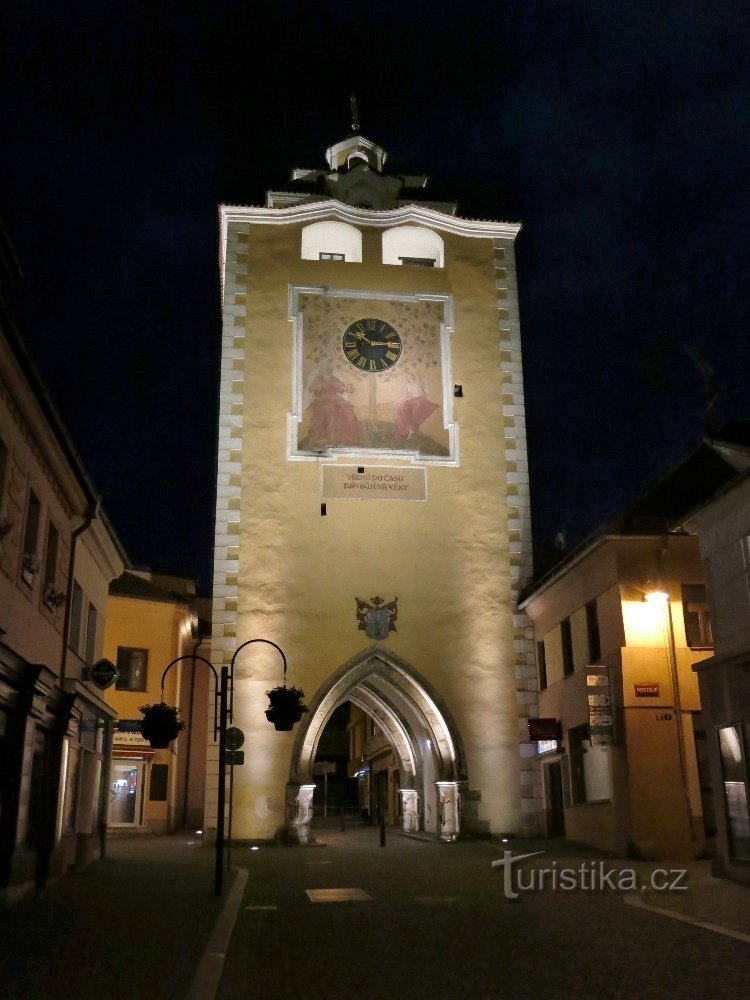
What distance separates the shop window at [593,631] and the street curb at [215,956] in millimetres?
11919

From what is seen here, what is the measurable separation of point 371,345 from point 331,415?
2663 millimetres

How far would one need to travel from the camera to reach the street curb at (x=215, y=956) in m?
7.49

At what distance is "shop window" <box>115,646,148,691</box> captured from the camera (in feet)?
115

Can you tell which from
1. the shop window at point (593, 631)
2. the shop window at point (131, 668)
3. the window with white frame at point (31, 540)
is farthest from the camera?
the shop window at point (131, 668)

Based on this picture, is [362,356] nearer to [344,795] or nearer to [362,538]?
[362,538]

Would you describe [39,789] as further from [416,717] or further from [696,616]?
[416,717]

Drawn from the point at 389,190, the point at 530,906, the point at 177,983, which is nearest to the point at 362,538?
the point at 389,190

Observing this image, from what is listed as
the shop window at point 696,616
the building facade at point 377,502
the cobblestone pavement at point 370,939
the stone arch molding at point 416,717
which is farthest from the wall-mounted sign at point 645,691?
the stone arch molding at point 416,717

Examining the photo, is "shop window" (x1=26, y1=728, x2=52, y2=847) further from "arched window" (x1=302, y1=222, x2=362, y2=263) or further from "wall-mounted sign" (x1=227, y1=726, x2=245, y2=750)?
"arched window" (x1=302, y1=222, x2=362, y2=263)

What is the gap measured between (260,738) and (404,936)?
644 inches

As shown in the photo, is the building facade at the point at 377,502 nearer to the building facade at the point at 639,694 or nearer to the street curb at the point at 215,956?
the building facade at the point at 639,694

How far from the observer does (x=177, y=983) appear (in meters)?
7.98

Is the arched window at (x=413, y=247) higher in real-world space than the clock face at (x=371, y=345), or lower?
higher

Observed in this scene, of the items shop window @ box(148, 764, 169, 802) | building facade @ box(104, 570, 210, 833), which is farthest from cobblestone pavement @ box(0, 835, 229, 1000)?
shop window @ box(148, 764, 169, 802)
